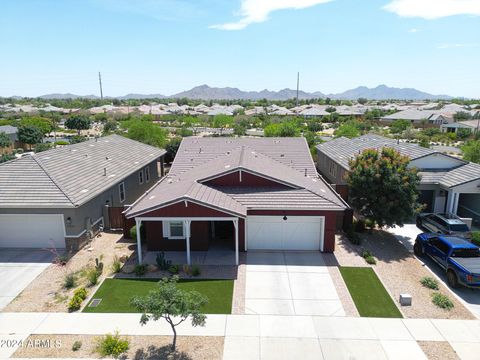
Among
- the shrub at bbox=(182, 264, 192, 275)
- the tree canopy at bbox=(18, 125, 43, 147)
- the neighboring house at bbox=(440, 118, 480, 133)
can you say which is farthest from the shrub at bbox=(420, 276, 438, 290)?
the neighboring house at bbox=(440, 118, 480, 133)

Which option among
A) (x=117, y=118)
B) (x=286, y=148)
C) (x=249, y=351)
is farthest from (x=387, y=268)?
(x=117, y=118)

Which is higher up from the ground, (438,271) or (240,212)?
(240,212)

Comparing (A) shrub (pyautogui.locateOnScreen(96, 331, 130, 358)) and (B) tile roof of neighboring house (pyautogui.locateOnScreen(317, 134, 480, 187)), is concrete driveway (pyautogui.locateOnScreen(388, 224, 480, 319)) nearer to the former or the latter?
(B) tile roof of neighboring house (pyautogui.locateOnScreen(317, 134, 480, 187))

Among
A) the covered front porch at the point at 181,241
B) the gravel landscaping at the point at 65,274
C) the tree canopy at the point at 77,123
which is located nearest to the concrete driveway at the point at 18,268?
the gravel landscaping at the point at 65,274

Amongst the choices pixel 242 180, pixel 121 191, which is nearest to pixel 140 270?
pixel 242 180

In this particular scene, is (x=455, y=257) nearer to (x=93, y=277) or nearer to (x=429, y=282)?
(x=429, y=282)

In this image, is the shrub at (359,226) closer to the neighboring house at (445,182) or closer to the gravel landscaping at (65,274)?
the neighboring house at (445,182)

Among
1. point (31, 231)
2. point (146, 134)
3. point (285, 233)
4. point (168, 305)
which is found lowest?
point (285, 233)

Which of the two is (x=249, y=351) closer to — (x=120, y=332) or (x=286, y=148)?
(x=120, y=332)
